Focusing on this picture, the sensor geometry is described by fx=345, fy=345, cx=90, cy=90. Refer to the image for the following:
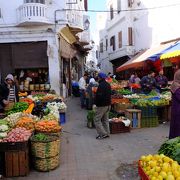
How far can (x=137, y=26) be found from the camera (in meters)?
31.1

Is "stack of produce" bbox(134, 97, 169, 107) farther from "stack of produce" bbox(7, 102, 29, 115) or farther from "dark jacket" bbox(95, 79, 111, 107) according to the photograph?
"stack of produce" bbox(7, 102, 29, 115)

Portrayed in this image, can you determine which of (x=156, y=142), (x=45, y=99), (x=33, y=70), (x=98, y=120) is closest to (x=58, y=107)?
(x=45, y=99)

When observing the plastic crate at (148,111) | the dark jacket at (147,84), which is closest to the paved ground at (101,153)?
the plastic crate at (148,111)

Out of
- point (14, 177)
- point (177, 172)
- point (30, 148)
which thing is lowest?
point (14, 177)

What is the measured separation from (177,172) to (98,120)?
6097 mm

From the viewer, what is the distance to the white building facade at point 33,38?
18.7m

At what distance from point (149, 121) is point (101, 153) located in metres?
3.96

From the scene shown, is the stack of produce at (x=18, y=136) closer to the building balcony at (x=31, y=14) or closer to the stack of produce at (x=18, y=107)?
the stack of produce at (x=18, y=107)

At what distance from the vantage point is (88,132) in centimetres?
1139

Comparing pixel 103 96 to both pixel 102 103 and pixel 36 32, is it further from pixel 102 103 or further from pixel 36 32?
pixel 36 32

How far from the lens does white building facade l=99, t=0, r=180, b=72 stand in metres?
24.5

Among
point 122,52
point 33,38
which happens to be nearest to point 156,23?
point 122,52

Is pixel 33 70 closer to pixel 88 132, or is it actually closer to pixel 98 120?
pixel 88 132

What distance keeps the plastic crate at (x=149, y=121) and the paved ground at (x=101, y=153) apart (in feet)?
0.72
